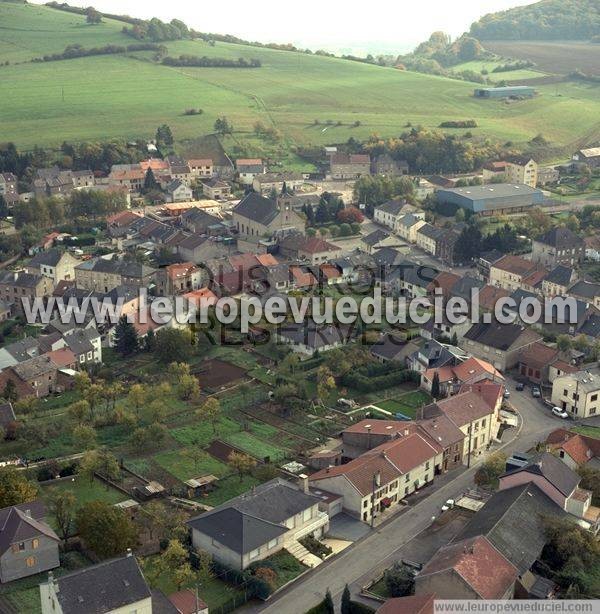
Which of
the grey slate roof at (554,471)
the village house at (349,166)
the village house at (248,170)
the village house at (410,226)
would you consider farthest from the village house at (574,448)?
the village house at (349,166)

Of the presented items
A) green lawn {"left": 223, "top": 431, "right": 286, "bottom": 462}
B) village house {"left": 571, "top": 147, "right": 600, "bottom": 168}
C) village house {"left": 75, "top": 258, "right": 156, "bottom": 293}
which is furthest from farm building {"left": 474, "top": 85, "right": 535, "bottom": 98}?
green lawn {"left": 223, "top": 431, "right": 286, "bottom": 462}

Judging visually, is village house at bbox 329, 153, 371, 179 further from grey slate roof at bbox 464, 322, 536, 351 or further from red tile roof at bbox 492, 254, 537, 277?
grey slate roof at bbox 464, 322, 536, 351

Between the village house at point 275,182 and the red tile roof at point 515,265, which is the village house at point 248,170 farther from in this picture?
the red tile roof at point 515,265

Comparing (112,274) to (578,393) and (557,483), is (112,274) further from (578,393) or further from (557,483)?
(557,483)

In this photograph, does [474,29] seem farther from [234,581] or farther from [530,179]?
[234,581]

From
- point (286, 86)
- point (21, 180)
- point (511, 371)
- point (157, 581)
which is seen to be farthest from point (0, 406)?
point (286, 86)
